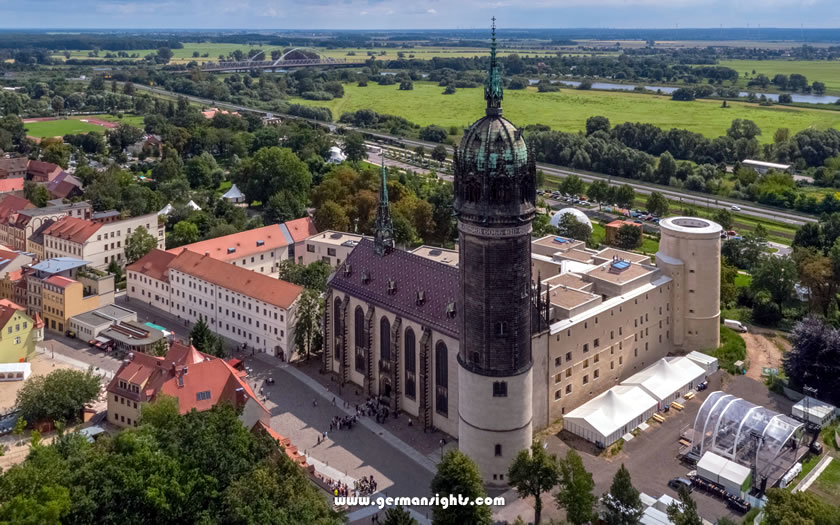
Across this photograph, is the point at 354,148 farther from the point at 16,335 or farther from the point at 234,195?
the point at 16,335

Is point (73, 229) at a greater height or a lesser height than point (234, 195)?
lesser

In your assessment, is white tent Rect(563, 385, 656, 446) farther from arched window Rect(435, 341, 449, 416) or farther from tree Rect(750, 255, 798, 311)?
tree Rect(750, 255, 798, 311)

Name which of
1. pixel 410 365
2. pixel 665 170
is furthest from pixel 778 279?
pixel 665 170

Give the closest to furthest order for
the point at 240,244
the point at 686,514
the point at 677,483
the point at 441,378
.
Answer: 1. the point at 686,514
2. the point at 677,483
3. the point at 441,378
4. the point at 240,244

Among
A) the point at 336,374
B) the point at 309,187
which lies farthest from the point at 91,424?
the point at 309,187

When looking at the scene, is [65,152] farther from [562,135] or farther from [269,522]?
[269,522]

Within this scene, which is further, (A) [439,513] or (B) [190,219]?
(B) [190,219]

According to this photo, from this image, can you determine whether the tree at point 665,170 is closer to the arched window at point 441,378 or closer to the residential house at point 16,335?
the arched window at point 441,378
